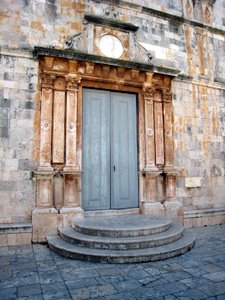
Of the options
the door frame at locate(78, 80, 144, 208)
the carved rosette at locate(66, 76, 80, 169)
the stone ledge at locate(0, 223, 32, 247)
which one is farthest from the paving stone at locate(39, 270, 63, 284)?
the door frame at locate(78, 80, 144, 208)

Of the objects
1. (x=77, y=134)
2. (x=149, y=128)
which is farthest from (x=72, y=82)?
(x=149, y=128)

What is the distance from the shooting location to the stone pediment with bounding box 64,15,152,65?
5617 millimetres

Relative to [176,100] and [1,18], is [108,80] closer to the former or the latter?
[176,100]

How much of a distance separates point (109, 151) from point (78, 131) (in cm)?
87

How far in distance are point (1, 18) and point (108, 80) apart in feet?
8.21

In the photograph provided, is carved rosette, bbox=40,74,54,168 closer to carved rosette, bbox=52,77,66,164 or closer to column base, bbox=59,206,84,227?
carved rosette, bbox=52,77,66,164

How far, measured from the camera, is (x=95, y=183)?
561 centimetres

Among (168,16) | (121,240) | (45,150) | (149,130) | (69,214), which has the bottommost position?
(121,240)

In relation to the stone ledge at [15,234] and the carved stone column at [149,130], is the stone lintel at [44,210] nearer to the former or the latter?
the stone ledge at [15,234]

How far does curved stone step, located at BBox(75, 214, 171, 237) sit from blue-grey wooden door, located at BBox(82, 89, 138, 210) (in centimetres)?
62

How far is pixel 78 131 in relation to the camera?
17.8 ft

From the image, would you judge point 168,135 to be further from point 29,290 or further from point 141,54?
point 29,290

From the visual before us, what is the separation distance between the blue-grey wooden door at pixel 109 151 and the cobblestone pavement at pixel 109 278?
180 cm

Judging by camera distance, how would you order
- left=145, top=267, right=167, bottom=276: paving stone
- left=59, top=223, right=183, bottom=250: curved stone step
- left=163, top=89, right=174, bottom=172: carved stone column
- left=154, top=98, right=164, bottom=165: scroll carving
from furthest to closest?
1. left=163, top=89, right=174, bottom=172: carved stone column
2. left=154, top=98, right=164, bottom=165: scroll carving
3. left=59, top=223, right=183, bottom=250: curved stone step
4. left=145, top=267, right=167, bottom=276: paving stone
